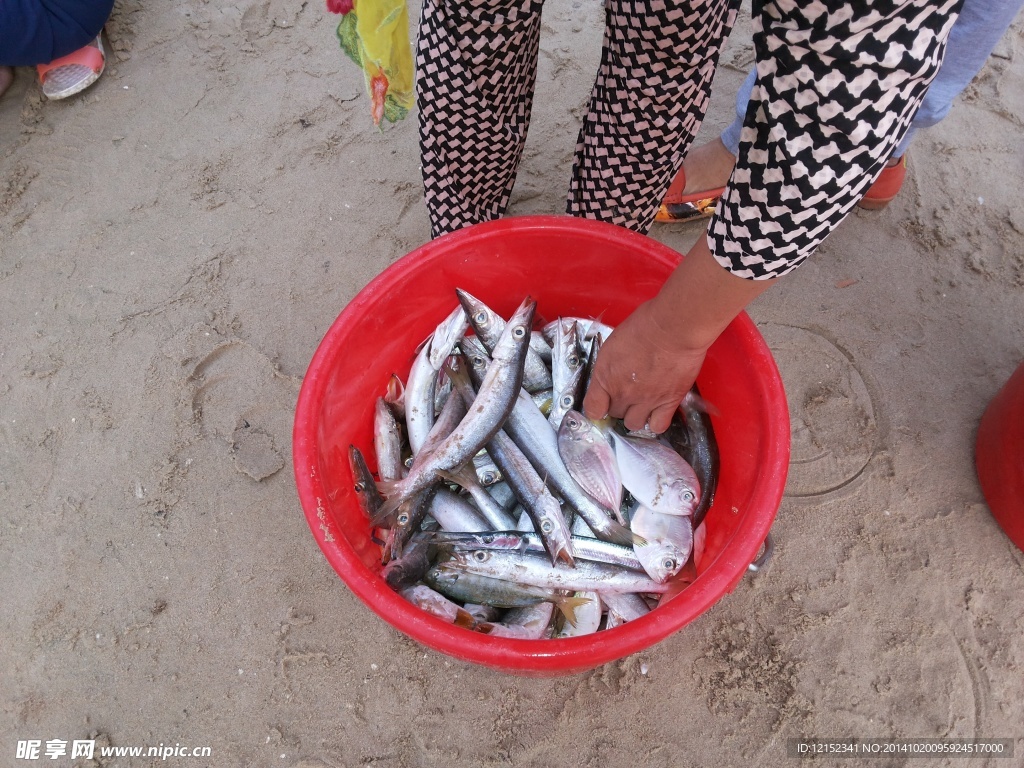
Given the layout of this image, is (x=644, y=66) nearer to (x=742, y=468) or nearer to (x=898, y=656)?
(x=742, y=468)

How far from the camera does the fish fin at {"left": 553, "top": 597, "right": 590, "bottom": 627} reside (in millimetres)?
1699

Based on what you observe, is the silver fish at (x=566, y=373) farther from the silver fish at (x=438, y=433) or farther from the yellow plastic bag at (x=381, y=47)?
the yellow plastic bag at (x=381, y=47)

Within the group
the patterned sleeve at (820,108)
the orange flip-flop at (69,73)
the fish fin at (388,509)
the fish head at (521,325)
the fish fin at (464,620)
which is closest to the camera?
the patterned sleeve at (820,108)

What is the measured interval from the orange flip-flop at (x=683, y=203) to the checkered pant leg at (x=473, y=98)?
762mm

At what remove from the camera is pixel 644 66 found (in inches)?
63.4

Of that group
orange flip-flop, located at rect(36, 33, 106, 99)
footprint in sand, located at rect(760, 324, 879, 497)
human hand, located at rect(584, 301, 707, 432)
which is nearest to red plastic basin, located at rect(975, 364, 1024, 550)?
footprint in sand, located at rect(760, 324, 879, 497)

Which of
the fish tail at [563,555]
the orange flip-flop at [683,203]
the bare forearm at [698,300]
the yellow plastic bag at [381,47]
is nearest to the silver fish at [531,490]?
the fish tail at [563,555]

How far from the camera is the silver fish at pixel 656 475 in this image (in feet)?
5.81

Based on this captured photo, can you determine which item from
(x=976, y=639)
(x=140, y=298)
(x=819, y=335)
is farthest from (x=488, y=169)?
(x=976, y=639)

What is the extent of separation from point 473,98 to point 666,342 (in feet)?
2.88

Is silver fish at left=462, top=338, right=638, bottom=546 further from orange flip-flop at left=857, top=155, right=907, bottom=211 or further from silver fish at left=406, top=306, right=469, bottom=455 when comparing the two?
orange flip-flop at left=857, top=155, right=907, bottom=211

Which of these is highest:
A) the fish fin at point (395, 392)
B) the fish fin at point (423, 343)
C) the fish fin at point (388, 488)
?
the fish fin at point (423, 343)

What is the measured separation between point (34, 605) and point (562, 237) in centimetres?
202

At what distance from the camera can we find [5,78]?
312 cm
